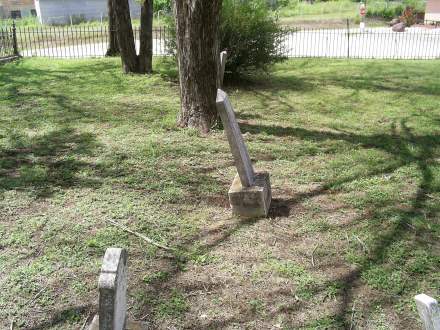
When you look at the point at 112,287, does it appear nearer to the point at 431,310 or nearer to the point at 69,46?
the point at 431,310

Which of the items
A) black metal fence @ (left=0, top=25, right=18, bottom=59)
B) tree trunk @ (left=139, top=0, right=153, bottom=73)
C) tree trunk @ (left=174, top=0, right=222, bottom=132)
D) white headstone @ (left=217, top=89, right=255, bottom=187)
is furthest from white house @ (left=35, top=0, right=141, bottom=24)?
white headstone @ (left=217, top=89, right=255, bottom=187)

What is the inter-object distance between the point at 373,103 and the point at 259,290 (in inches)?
249

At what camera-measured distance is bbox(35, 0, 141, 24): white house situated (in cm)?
4441

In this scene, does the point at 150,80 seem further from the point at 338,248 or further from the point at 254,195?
the point at 338,248

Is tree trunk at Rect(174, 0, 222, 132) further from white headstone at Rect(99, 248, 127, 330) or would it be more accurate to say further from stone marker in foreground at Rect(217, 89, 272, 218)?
white headstone at Rect(99, 248, 127, 330)

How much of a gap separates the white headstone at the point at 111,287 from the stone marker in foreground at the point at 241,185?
Result: 1985 mm

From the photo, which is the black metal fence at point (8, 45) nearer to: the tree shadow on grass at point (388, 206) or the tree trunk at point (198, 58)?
the tree trunk at point (198, 58)

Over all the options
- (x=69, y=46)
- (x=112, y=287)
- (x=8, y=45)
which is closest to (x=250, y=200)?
(x=112, y=287)

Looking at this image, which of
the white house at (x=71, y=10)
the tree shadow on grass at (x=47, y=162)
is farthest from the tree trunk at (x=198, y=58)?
the white house at (x=71, y=10)

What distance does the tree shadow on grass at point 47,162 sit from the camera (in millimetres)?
4836

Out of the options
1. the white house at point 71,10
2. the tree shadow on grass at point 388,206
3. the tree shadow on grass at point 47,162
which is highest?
the white house at point 71,10

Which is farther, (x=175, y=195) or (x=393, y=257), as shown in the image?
(x=175, y=195)

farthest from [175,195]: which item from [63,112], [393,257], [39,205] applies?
[63,112]

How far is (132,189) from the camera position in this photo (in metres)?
4.68
